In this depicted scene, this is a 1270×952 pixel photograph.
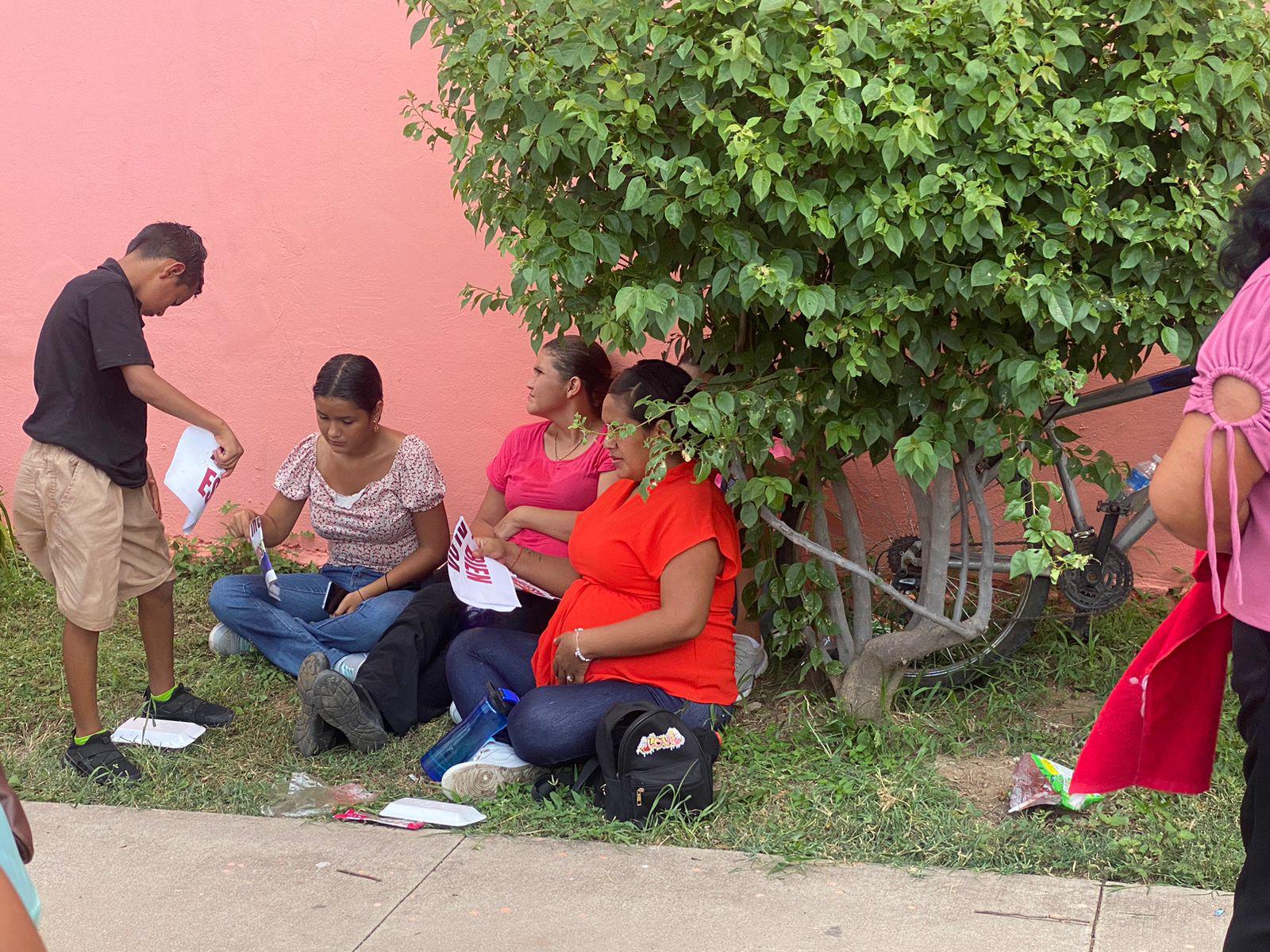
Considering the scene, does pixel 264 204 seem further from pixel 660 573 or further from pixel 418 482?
pixel 660 573

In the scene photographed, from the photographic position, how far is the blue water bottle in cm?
371

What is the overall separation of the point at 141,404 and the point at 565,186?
5.09 ft

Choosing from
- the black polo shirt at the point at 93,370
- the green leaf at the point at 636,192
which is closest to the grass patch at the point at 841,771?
the black polo shirt at the point at 93,370

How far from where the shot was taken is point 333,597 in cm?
462

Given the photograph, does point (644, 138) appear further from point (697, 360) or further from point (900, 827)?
point (900, 827)

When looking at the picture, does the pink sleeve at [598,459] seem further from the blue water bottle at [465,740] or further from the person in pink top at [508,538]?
the blue water bottle at [465,740]

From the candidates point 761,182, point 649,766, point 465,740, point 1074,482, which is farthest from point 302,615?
point 1074,482

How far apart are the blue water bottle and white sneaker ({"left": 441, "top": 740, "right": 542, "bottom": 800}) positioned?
0.24 ft

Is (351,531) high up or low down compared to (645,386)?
down

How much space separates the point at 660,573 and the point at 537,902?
952 mm

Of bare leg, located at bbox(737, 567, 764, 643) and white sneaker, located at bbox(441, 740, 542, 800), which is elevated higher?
bare leg, located at bbox(737, 567, 764, 643)

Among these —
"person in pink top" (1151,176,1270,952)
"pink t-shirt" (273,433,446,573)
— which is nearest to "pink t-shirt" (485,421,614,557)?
"pink t-shirt" (273,433,446,573)

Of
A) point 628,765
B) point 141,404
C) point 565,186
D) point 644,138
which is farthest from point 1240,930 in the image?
point 141,404

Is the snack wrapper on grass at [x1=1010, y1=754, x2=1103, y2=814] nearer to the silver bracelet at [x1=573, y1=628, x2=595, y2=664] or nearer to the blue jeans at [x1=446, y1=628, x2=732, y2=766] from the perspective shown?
the blue jeans at [x1=446, y1=628, x2=732, y2=766]
